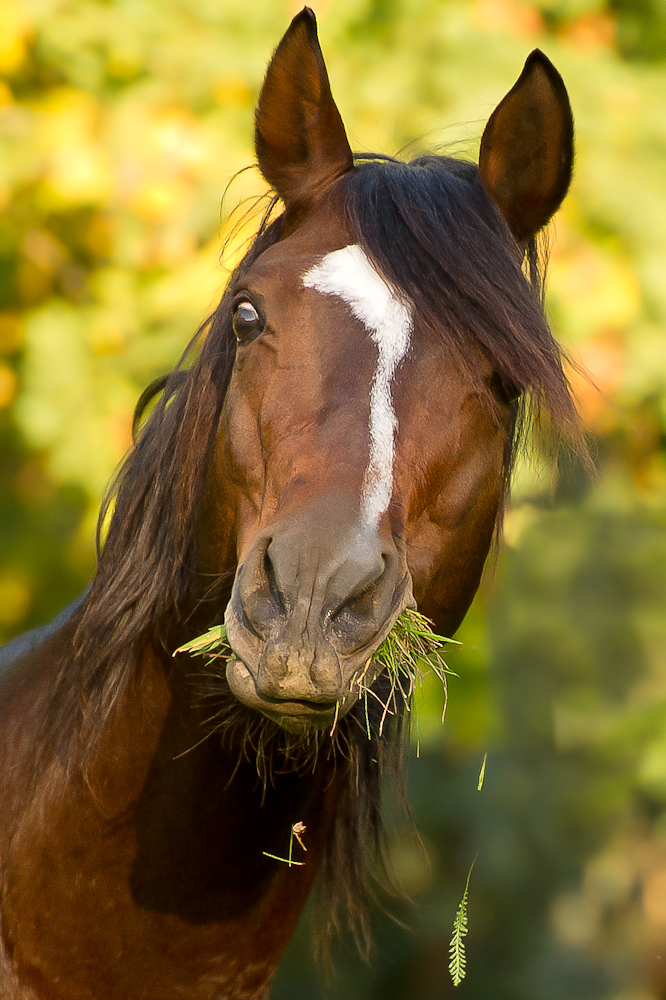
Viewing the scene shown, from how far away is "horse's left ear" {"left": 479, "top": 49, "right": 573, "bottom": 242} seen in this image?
7.02 ft

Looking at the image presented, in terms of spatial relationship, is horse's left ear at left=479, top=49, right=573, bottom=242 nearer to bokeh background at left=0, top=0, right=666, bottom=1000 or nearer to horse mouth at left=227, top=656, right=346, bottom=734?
horse mouth at left=227, top=656, right=346, bottom=734

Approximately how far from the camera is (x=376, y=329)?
1876 millimetres

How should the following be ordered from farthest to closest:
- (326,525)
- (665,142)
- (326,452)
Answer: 1. (665,142)
2. (326,452)
3. (326,525)

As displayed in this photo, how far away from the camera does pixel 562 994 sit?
5.23m

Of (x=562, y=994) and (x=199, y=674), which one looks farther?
(x=562, y=994)

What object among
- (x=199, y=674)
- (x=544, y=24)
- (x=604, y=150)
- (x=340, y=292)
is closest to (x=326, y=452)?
(x=340, y=292)

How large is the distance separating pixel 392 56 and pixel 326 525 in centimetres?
439

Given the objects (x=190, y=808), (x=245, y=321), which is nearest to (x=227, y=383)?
(x=245, y=321)

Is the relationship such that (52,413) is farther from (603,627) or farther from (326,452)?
(326,452)

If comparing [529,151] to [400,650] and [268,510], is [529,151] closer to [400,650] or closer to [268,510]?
[268,510]

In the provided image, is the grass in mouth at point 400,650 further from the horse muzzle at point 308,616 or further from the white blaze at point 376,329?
the white blaze at point 376,329

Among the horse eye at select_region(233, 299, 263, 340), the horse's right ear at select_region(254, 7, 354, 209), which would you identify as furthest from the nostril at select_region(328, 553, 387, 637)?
the horse's right ear at select_region(254, 7, 354, 209)

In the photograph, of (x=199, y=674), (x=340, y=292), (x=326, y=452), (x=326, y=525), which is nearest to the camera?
(x=326, y=525)

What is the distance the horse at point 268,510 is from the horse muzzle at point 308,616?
11cm
